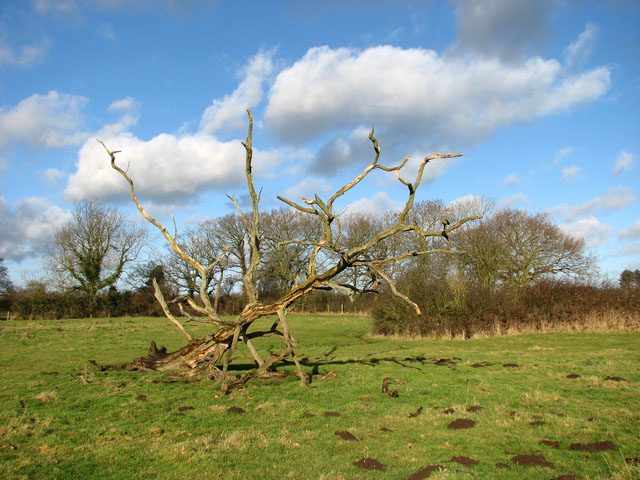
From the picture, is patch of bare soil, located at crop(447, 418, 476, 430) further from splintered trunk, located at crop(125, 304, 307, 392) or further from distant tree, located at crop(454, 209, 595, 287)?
distant tree, located at crop(454, 209, 595, 287)

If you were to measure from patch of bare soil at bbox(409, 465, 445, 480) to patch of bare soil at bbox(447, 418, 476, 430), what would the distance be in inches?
82.7

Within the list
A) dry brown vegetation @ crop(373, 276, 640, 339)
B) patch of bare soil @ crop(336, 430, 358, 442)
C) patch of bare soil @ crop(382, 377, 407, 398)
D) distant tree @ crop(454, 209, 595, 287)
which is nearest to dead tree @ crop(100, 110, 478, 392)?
patch of bare soil @ crop(382, 377, 407, 398)

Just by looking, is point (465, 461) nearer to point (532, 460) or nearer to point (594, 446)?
point (532, 460)

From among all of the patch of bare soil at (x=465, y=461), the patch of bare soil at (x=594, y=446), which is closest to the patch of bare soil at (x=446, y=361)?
the patch of bare soil at (x=594, y=446)

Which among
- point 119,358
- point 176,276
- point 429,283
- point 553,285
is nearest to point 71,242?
point 176,276

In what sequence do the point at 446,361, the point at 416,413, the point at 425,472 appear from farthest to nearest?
the point at 446,361
the point at 416,413
the point at 425,472

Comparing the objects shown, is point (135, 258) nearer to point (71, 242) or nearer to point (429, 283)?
point (71, 242)

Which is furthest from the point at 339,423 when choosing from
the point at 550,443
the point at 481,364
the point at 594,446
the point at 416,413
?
the point at 481,364

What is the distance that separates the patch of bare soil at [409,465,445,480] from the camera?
18.0 feet

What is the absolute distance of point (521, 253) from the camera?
39.4 meters

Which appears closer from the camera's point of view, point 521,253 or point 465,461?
point 465,461

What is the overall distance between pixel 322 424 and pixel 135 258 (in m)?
45.9

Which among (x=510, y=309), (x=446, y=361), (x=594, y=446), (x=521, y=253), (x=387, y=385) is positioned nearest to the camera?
(x=594, y=446)

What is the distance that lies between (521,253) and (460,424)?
35.3 m
